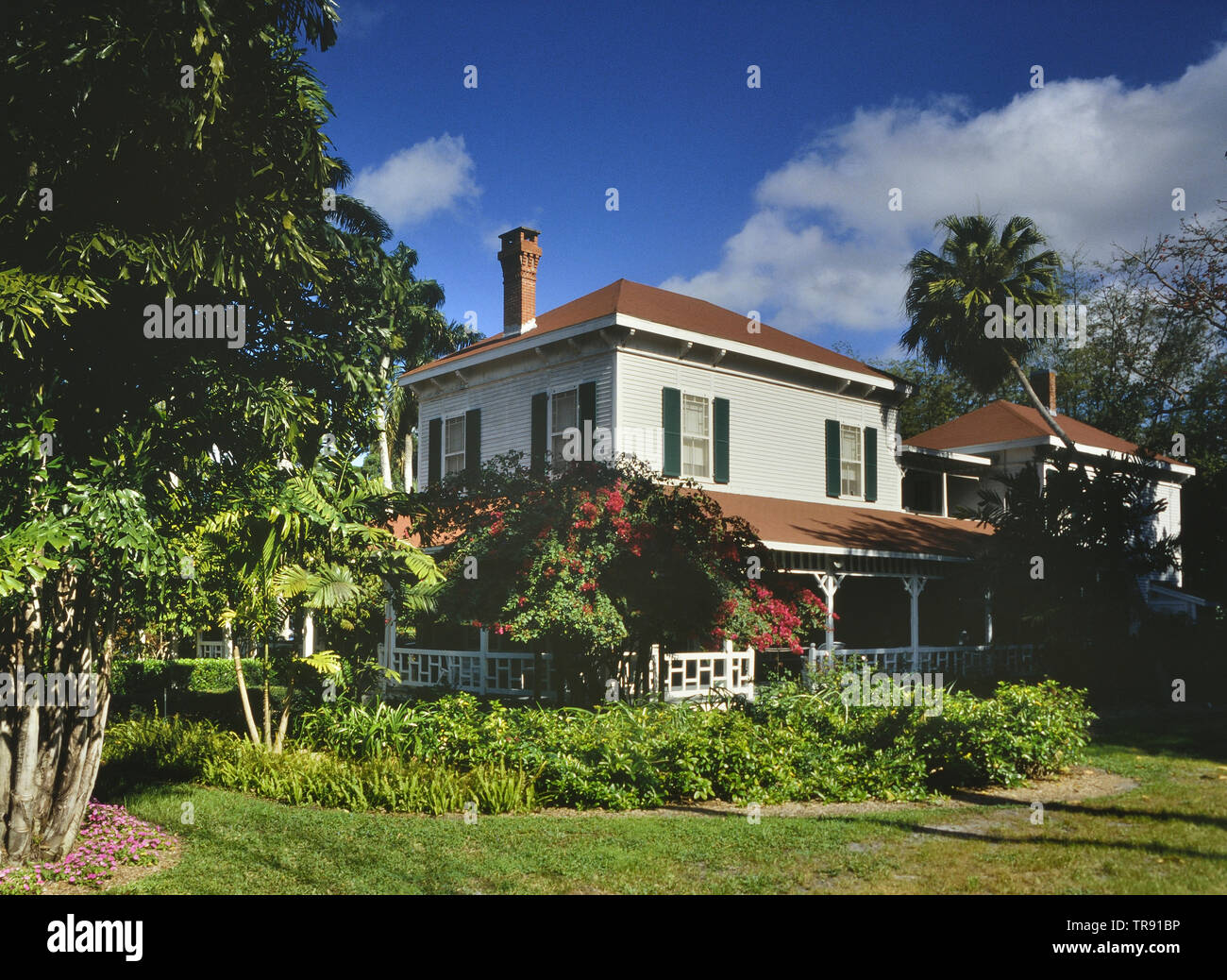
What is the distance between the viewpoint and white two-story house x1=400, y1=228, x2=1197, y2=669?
712 inches

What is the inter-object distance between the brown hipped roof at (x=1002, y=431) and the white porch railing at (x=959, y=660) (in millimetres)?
6512

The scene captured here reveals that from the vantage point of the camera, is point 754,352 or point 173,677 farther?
point 754,352

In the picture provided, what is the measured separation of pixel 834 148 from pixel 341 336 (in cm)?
1634

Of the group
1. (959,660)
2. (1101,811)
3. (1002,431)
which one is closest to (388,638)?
(959,660)

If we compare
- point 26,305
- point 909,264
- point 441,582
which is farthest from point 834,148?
point 26,305

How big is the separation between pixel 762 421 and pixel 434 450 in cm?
724

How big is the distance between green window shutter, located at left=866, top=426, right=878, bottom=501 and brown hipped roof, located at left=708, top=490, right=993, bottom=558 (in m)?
0.39

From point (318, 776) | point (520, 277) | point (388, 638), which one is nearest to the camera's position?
point (318, 776)

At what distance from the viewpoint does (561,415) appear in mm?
19016

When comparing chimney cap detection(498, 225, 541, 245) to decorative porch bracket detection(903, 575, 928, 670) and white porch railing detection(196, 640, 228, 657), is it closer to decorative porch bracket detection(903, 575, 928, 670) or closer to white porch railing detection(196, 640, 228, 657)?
decorative porch bracket detection(903, 575, 928, 670)

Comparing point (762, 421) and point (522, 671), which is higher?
point (762, 421)

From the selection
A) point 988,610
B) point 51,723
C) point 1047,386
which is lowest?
point 51,723

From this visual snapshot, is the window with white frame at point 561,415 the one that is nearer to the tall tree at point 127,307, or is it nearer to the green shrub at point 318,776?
the green shrub at point 318,776

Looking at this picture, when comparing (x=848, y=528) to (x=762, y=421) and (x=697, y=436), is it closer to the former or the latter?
(x=762, y=421)
